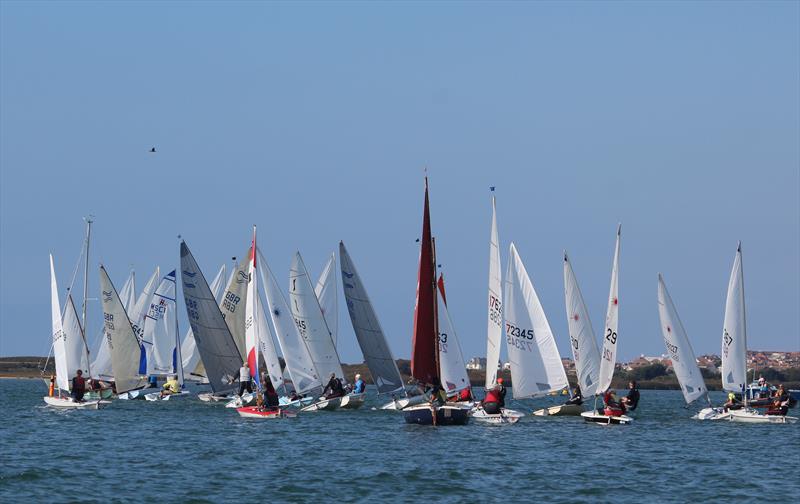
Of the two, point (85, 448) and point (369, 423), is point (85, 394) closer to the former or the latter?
point (369, 423)

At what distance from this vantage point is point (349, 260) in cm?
5488

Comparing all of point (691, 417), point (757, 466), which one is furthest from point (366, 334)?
point (757, 466)

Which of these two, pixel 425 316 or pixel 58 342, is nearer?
pixel 425 316

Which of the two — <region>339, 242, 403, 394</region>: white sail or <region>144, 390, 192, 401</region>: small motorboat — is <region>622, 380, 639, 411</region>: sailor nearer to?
<region>339, 242, 403, 394</region>: white sail

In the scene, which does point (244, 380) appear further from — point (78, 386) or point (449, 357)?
point (449, 357)

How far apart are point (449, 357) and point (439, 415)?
3239 mm

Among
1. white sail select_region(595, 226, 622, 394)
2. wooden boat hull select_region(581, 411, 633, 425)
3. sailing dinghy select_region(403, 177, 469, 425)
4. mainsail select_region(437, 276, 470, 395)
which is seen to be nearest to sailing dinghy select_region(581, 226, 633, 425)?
white sail select_region(595, 226, 622, 394)

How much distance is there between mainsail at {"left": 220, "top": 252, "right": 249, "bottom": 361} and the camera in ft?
224

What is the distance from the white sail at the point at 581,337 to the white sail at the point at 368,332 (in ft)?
27.2

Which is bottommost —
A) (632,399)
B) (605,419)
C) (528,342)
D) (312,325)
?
(605,419)

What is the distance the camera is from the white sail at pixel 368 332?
51.9m

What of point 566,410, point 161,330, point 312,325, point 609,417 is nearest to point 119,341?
point 312,325

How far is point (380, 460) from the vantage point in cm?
3597

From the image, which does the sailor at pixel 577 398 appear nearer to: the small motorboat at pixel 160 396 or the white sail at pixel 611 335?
the white sail at pixel 611 335
